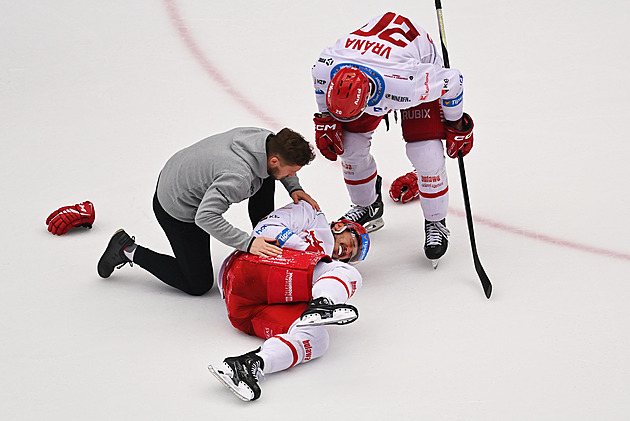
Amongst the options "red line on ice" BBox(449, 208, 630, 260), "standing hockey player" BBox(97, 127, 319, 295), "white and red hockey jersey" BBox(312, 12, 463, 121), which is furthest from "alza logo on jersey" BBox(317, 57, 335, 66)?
"red line on ice" BBox(449, 208, 630, 260)

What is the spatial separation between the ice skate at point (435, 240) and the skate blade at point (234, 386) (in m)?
1.15

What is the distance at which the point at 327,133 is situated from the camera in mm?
3412

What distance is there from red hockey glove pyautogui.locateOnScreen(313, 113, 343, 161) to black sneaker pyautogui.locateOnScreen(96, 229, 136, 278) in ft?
2.86

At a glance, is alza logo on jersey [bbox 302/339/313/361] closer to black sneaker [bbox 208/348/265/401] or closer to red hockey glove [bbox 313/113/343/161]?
black sneaker [bbox 208/348/265/401]

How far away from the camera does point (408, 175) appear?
4.10m

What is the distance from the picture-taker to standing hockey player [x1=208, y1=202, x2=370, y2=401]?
2.60m

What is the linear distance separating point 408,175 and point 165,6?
107 inches

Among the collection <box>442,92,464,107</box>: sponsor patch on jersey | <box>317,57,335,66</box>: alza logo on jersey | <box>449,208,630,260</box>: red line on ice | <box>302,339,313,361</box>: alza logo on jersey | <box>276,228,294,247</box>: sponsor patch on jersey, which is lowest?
<box>449,208,630,260</box>: red line on ice

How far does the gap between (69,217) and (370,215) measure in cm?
137

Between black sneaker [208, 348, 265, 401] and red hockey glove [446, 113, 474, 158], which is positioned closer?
black sneaker [208, 348, 265, 401]

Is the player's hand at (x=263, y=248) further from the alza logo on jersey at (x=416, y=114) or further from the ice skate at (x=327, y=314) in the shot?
the alza logo on jersey at (x=416, y=114)

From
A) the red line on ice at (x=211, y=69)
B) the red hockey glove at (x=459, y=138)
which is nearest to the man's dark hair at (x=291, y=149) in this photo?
the red hockey glove at (x=459, y=138)

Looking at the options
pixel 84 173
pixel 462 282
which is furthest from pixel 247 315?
pixel 84 173

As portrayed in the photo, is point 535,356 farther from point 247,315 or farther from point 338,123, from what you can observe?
point 338,123
